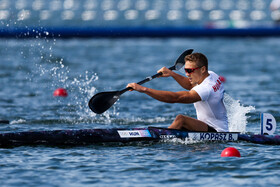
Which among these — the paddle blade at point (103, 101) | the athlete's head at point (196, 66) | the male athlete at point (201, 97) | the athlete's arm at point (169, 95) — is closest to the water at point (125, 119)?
the male athlete at point (201, 97)

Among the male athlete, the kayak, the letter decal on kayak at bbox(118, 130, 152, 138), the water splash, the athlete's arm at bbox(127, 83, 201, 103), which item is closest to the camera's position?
the athlete's arm at bbox(127, 83, 201, 103)

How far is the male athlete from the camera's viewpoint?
8.70m

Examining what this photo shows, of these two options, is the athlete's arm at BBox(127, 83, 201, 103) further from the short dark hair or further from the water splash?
the water splash

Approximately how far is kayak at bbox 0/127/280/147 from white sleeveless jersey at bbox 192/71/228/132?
0.76 feet

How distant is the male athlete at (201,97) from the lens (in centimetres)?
870

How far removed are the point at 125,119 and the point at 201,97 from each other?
3.58 meters

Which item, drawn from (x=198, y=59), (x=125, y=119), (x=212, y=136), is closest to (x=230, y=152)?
(x=212, y=136)

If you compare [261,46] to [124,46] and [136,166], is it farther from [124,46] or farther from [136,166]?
[136,166]

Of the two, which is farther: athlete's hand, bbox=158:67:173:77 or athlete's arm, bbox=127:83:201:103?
athlete's hand, bbox=158:67:173:77

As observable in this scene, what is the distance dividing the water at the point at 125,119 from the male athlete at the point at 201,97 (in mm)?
286

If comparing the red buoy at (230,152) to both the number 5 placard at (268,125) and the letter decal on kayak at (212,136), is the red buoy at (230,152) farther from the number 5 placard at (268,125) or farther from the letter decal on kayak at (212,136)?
the number 5 placard at (268,125)

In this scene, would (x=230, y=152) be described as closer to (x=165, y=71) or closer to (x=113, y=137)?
(x=165, y=71)

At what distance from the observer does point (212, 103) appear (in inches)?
357

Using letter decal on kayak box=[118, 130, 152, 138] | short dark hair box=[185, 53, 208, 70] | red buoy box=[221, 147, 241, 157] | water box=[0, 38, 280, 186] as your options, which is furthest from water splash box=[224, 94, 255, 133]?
red buoy box=[221, 147, 241, 157]
